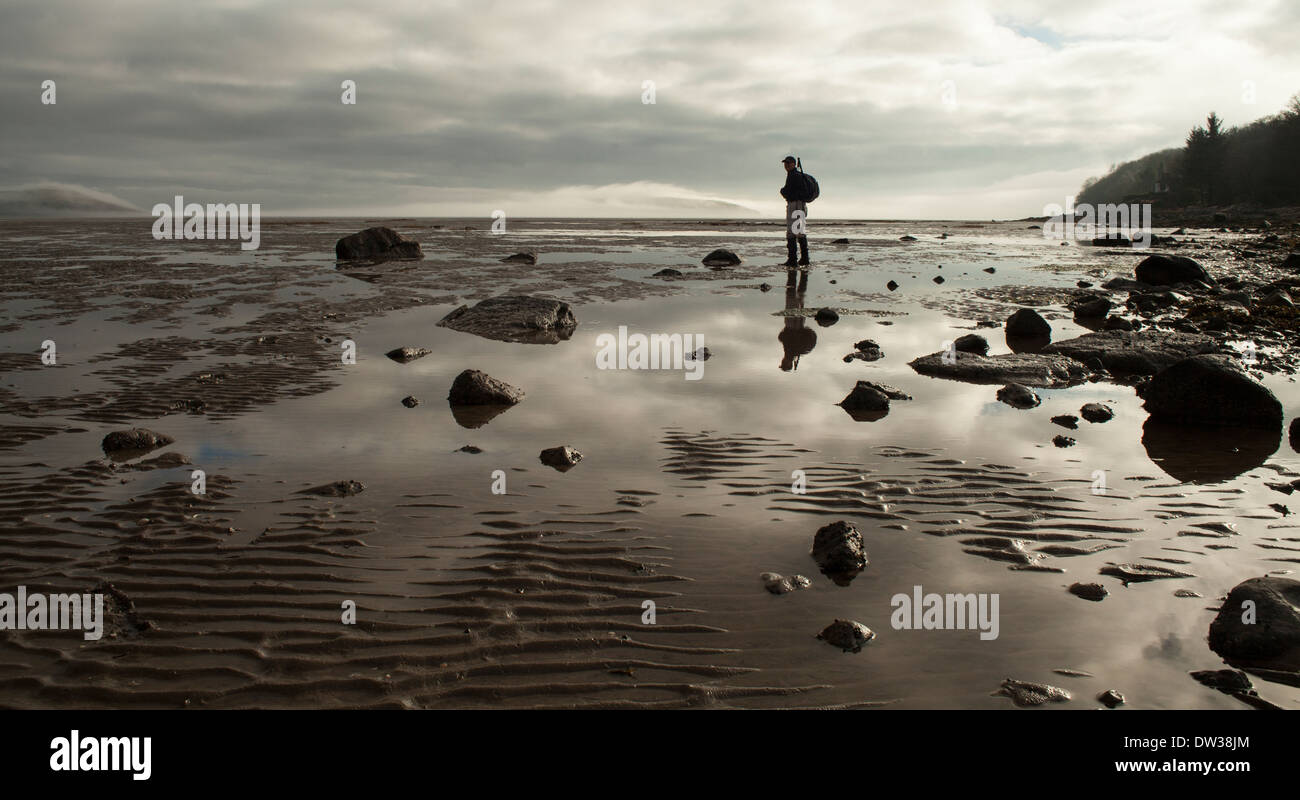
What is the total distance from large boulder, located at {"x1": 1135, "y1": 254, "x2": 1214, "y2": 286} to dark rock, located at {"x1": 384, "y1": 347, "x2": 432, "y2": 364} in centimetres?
1944

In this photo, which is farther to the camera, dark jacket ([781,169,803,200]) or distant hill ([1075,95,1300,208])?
distant hill ([1075,95,1300,208])

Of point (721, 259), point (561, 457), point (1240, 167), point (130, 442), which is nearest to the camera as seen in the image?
point (561, 457)

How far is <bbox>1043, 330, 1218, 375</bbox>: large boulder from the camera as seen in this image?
1024cm

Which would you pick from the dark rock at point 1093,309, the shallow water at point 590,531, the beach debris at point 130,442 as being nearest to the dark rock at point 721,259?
the dark rock at point 1093,309

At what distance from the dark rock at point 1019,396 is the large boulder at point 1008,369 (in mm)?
721

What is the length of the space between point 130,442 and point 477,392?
327 cm

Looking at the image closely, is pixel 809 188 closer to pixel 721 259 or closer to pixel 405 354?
pixel 721 259

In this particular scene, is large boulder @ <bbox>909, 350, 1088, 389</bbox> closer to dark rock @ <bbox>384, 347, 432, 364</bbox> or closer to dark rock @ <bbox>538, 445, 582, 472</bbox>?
dark rock @ <bbox>538, 445, 582, 472</bbox>

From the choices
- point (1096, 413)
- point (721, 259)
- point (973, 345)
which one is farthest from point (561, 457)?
point (721, 259)

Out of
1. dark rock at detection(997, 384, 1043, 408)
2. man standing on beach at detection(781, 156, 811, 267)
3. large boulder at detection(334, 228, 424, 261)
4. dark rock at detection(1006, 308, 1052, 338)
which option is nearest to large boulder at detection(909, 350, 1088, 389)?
dark rock at detection(997, 384, 1043, 408)

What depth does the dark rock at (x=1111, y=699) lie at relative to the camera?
3.42 metres

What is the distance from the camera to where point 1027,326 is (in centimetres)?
1316
